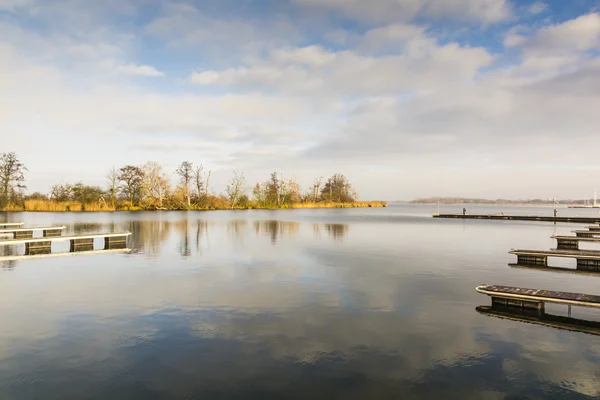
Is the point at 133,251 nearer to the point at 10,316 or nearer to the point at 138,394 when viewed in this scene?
the point at 10,316

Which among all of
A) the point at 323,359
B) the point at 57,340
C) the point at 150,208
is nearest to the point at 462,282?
the point at 323,359

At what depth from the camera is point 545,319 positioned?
9984 mm

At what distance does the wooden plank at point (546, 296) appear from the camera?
9859 mm

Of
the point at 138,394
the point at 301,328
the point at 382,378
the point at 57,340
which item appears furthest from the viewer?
the point at 301,328

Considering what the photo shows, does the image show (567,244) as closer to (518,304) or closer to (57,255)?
(518,304)

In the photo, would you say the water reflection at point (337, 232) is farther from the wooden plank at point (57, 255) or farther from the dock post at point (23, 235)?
the dock post at point (23, 235)

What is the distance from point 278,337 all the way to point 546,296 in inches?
288

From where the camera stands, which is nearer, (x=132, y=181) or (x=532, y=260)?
(x=532, y=260)

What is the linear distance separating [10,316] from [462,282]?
14.1 m

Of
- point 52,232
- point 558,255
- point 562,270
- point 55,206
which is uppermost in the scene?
point 55,206

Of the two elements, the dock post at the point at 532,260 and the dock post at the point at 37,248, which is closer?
the dock post at the point at 532,260

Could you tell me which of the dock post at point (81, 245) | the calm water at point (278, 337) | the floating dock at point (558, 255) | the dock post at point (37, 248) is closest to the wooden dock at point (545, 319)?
the calm water at point (278, 337)

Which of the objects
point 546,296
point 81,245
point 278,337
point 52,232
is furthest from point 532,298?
point 52,232

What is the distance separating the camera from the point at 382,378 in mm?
6594
